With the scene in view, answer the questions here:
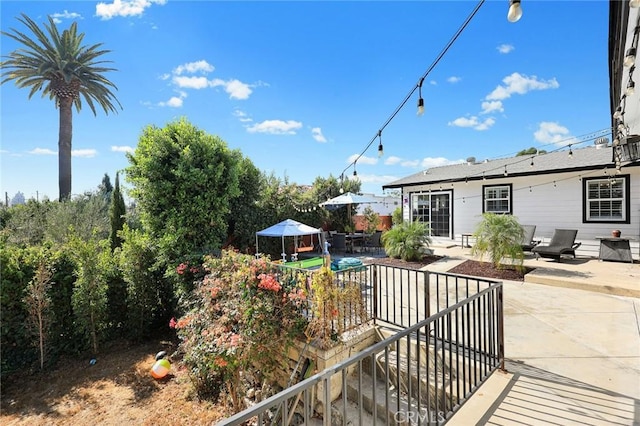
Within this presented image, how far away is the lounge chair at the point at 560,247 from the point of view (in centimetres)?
809

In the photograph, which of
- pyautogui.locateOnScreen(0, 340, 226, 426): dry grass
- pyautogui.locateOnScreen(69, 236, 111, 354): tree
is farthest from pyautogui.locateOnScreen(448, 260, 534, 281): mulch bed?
pyautogui.locateOnScreen(69, 236, 111, 354): tree

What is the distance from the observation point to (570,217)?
32.0ft

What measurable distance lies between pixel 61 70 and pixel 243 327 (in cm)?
2157

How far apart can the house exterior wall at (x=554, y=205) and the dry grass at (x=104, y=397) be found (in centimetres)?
1170

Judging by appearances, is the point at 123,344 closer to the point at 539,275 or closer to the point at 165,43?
the point at 165,43

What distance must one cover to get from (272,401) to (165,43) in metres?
9.09

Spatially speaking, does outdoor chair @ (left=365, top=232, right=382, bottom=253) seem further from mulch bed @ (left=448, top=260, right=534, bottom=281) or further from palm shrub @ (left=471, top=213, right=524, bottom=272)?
palm shrub @ (left=471, top=213, right=524, bottom=272)

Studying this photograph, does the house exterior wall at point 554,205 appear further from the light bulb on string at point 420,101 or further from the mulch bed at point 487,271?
the light bulb on string at point 420,101

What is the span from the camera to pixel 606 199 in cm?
916

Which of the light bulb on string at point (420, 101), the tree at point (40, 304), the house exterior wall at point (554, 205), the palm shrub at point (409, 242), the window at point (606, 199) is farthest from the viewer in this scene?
the palm shrub at point (409, 242)

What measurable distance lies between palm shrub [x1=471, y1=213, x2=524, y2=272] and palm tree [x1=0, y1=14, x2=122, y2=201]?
2068 cm

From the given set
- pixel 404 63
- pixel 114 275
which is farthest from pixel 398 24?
pixel 114 275

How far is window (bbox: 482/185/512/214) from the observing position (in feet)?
36.7

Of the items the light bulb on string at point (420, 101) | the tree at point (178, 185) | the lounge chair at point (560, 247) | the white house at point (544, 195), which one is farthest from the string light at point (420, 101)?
the white house at point (544, 195)
